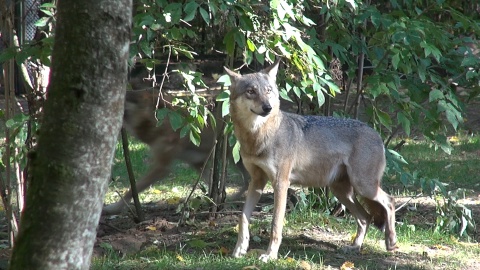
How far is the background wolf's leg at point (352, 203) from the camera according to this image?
6988 millimetres

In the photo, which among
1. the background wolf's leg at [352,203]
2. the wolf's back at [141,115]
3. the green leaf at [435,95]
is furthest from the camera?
the wolf's back at [141,115]

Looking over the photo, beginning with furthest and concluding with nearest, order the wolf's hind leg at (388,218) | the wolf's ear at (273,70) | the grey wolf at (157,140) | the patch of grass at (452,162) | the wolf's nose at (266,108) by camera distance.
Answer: the patch of grass at (452,162), the grey wolf at (157,140), the wolf's hind leg at (388,218), the wolf's ear at (273,70), the wolf's nose at (266,108)

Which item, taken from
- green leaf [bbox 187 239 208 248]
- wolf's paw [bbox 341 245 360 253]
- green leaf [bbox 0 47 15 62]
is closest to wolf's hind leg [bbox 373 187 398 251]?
wolf's paw [bbox 341 245 360 253]

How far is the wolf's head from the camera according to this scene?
20.9 ft

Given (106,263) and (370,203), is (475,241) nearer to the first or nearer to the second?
(370,203)

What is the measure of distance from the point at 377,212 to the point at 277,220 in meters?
1.24

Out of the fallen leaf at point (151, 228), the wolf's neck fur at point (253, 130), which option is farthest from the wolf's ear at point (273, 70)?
the fallen leaf at point (151, 228)

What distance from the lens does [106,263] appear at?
6020 millimetres

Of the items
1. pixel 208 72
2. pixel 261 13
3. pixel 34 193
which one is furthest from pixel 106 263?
pixel 208 72

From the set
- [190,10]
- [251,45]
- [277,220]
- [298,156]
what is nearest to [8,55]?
[190,10]

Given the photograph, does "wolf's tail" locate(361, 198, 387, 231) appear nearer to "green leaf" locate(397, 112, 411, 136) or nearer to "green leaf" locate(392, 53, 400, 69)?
"green leaf" locate(397, 112, 411, 136)

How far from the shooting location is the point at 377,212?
715cm

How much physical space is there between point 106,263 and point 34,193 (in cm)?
293

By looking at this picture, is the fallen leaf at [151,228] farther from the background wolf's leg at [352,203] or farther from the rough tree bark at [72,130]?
the rough tree bark at [72,130]
